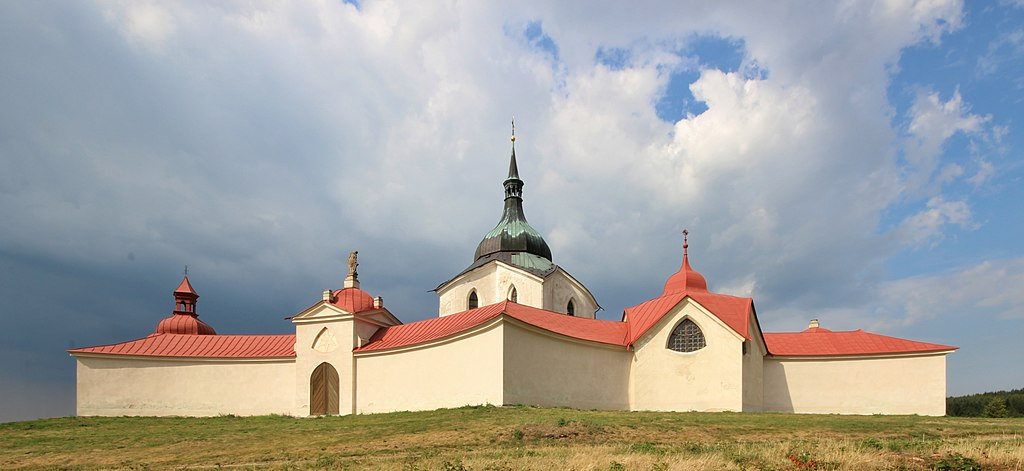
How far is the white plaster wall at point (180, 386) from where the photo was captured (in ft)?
121

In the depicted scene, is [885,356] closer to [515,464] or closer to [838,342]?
[838,342]

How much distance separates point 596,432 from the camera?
71.5 ft

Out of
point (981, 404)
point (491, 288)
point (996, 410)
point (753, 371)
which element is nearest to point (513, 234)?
point (491, 288)

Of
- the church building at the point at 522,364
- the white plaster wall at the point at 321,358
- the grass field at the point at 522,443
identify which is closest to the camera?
the grass field at the point at 522,443

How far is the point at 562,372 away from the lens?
32312 millimetres

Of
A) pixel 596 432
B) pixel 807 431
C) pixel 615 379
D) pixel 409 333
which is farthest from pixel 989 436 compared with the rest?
pixel 409 333

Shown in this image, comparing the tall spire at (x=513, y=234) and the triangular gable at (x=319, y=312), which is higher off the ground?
the tall spire at (x=513, y=234)

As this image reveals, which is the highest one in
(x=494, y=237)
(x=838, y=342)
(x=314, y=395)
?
(x=494, y=237)

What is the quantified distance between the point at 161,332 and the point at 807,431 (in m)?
37.5

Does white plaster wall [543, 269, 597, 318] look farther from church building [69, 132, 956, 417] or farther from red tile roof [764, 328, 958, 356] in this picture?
red tile roof [764, 328, 958, 356]

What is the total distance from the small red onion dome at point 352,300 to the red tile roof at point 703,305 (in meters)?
13.7

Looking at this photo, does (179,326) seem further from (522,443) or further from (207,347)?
(522,443)

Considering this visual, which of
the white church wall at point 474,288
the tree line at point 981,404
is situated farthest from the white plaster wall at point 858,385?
the tree line at point 981,404

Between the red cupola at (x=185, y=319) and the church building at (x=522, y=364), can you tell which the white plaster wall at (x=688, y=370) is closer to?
the church building at (x=522, y=364)
